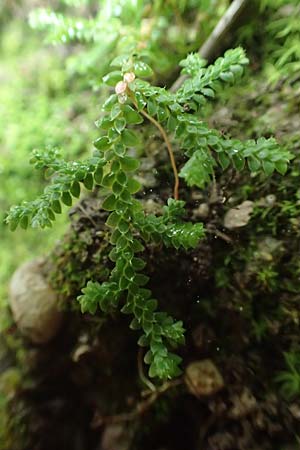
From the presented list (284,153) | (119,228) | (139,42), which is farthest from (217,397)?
(139,42)

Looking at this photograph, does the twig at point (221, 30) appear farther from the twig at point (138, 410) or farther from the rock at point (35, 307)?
the twig at point (138, 410)

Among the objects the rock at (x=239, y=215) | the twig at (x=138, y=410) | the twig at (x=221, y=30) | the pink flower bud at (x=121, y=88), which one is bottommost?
the twig at (x=138, y=410)

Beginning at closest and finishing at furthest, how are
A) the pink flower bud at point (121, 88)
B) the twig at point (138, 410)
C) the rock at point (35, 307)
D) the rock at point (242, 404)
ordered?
the pink flower bud at point (121, 88)
the rock at point (242, 404)
the twig at point (138, 410)
the rock at point (35, 307)

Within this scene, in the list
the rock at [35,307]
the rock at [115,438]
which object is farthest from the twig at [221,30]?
the rock at [115,438]

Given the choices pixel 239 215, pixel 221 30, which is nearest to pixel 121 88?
pixel 239 215

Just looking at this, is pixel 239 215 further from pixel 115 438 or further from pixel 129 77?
pixel 115 438

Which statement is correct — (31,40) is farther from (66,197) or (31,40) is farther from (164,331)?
(164,331)
